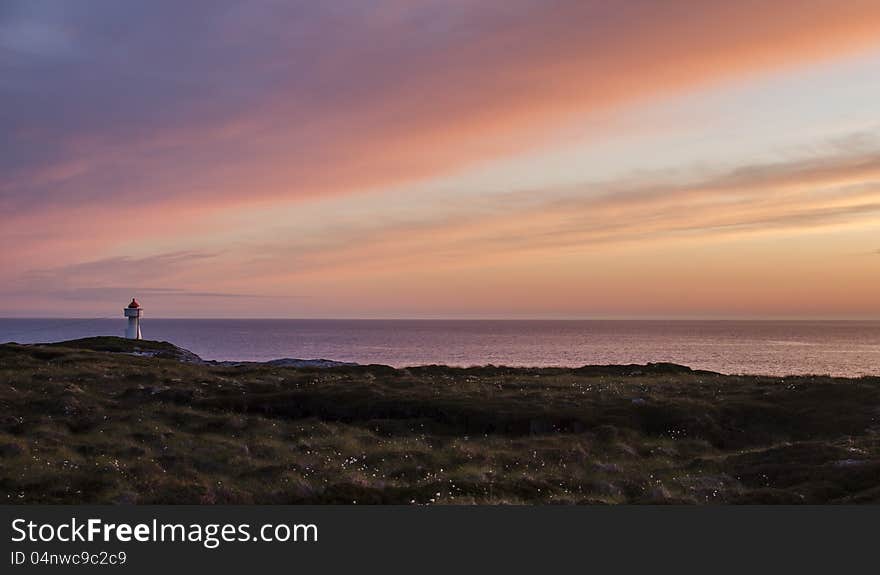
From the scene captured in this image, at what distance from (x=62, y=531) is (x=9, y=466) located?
40.7ft

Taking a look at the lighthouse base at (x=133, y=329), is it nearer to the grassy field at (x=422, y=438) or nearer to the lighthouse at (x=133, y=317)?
the lighthouse at (x=133, y=317)

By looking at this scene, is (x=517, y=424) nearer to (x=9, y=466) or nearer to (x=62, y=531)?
(x=9, y=466)

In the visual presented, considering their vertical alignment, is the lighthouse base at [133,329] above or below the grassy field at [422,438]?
above

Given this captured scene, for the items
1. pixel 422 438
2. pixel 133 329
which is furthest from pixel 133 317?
pixel 422 438

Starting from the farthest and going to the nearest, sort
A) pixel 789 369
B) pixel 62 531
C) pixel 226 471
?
1. pixel 789 369
2. pixel 226 471
3. pixel 62 531

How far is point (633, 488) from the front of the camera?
22.3m

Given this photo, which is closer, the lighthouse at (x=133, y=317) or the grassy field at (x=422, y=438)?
the grassy field at (x=422, y=438)

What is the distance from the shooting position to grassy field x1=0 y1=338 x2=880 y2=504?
813 inches

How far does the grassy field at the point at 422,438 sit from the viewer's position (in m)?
20.6

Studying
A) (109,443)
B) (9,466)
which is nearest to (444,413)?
(109,443)

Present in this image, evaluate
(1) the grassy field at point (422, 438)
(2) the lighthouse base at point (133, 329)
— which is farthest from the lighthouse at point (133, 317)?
(1) the grassy field at point (422, 438)

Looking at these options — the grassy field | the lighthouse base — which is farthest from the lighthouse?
the grassy field

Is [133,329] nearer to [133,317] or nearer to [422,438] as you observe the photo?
[133,317]

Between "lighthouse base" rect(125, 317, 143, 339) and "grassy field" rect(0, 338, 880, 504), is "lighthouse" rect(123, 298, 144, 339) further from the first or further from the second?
"grassy field" rect(0, 338, 880, 504)
